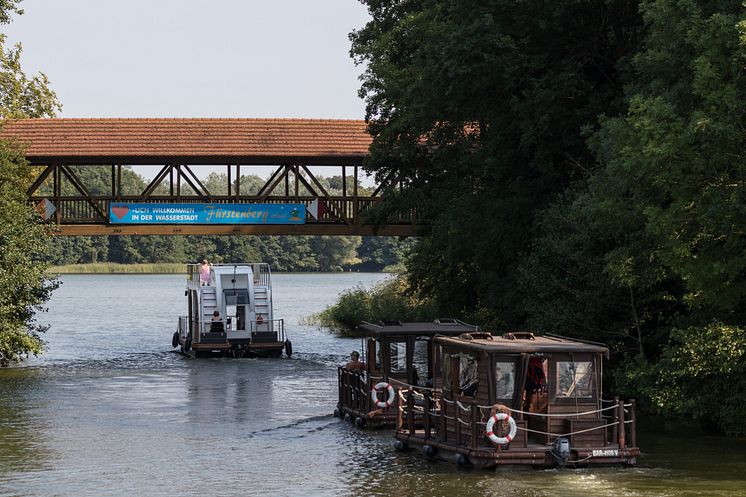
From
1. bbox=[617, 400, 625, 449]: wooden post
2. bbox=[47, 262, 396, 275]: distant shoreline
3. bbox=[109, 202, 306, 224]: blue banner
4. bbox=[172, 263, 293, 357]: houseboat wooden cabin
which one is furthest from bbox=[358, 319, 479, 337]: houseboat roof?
bbox=[47, 262, 396, 275]: distant shoreline

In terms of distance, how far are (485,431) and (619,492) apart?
105 inches

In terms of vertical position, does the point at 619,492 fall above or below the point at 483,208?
below

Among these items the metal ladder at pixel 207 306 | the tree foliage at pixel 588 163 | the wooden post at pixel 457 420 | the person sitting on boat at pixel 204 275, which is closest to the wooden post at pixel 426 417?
the wooden post at pixel 457 420

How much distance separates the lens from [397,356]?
30.1 meters

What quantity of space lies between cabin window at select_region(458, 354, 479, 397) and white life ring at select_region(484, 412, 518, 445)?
1348 millimetres

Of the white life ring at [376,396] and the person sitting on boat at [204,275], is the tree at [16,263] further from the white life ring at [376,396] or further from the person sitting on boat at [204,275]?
the white life ring at [376,396]

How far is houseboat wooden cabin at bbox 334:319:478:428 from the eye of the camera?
29.5 m

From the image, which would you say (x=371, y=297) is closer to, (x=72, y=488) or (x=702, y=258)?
(x=702, y=258)

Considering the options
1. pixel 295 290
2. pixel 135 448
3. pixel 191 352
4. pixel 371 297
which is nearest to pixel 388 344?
pixel 135 448

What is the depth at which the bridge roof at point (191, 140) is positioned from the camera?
50594mm

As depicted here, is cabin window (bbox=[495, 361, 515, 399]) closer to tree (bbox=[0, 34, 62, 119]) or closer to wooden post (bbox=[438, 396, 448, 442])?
wooden post (bbox=[438, 396, 448, 442])

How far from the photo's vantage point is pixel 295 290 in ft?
410

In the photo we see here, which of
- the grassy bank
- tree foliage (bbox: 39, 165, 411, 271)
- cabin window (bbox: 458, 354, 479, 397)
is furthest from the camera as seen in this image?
the grassy bank

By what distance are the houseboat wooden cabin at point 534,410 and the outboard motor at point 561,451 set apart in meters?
0.02
